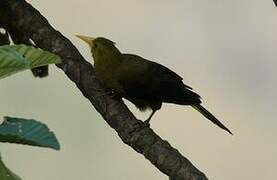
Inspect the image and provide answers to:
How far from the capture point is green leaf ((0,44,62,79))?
323 mm

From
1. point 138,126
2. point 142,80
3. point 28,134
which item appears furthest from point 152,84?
point 28,134

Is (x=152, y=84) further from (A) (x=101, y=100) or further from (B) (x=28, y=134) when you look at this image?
(B) (x=28, y=134)

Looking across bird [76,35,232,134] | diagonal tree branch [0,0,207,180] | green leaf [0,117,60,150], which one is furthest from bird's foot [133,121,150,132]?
green leaf [0,117,60,150]

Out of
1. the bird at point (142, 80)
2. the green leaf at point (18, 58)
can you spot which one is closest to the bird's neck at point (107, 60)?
the bird at point (142, 80)

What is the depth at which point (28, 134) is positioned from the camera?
1.14 feet

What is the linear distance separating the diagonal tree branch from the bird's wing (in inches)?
2.3

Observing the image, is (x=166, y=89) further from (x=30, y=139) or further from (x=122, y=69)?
(x=30, y=139)

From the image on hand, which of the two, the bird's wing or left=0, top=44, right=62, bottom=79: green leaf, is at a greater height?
the bird's wing

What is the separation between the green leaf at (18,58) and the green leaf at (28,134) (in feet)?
0.12

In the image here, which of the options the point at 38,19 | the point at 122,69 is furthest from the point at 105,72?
the point at 38,19

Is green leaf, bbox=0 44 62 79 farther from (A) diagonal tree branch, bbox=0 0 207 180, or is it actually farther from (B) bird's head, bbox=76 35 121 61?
(B) bird's head, bbox=76 35 121 61

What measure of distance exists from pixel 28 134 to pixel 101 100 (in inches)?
15.8

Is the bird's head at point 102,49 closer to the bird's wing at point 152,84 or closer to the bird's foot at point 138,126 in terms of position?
the bird's wing at point 152,84

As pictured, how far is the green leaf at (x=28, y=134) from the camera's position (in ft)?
1.10
